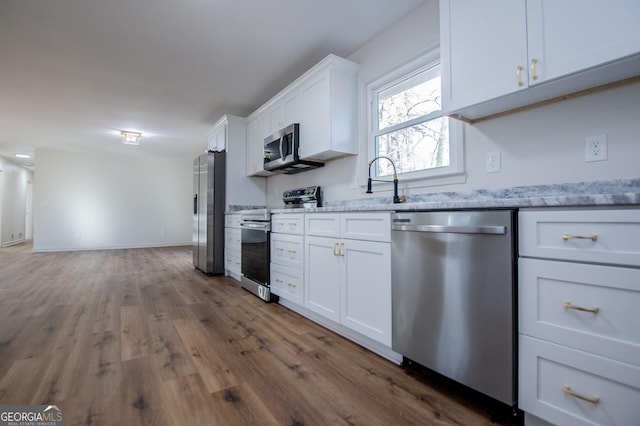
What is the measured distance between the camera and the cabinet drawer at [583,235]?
0.93 metres

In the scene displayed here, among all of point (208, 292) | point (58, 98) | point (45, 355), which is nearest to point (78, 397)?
point (45, 355)

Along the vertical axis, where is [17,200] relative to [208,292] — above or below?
above

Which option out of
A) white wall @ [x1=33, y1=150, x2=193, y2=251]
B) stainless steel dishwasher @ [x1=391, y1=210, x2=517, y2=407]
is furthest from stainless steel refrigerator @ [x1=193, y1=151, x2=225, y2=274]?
white wall @ [x1=33, y1=150, x2=193, y2=251]

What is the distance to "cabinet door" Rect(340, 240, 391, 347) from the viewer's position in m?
1.71

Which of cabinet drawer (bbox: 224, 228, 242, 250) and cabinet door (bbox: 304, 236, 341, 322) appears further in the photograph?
cabinet drawer (bbox: 224, 228, 242, 250)

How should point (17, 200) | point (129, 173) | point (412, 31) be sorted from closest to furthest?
point (412, 31)
point (129, 173)
point (17, 200)

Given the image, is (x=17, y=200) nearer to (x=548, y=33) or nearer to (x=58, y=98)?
(x=58, y=98)

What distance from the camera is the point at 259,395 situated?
55.7 inches

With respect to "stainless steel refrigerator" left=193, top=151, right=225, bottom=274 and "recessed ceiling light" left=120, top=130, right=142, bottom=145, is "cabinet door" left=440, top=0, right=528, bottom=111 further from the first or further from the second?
"recessed ceiling light" left=120, top=130, right=142, bottom=145

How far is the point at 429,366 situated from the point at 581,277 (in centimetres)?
78

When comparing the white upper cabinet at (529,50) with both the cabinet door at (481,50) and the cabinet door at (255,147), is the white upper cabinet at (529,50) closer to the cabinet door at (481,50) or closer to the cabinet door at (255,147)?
the cabinet door at (481,50)

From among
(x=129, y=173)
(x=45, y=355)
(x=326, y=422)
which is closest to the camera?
(x=326, y=422)

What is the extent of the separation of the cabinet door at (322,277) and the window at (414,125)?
0.86 metres

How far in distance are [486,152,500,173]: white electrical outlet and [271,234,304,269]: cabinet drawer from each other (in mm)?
1471
